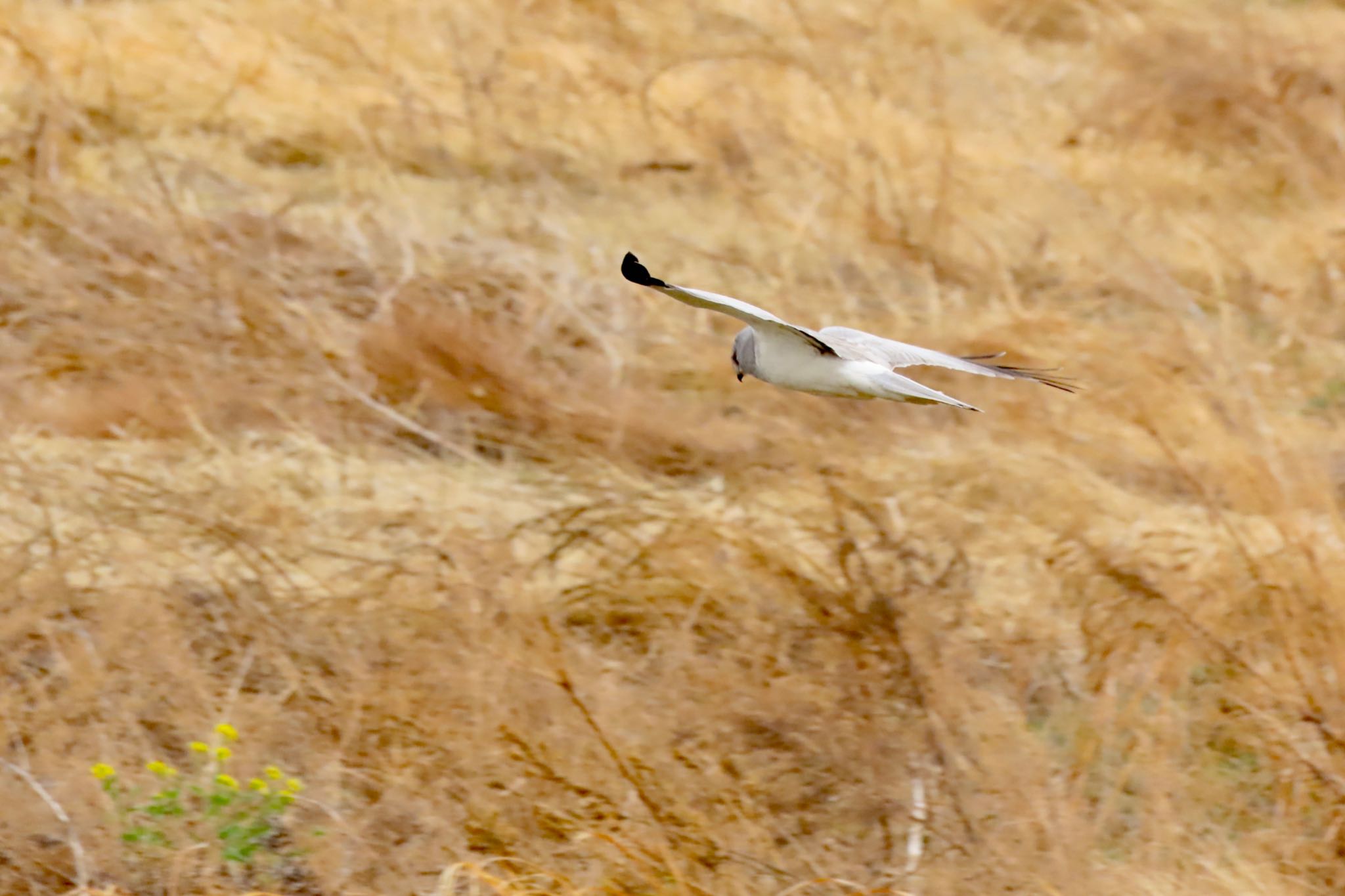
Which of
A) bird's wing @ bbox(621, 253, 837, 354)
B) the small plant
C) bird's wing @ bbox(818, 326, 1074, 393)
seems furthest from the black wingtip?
the small plant

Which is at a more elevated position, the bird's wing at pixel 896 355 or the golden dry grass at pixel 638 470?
the bird's wing at pixel 896 355

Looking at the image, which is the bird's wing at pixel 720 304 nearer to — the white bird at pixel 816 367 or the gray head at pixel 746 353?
the white bird at pixel 816 367

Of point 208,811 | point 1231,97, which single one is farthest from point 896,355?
point 1231,97

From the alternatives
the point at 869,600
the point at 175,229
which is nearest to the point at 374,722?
the point at 869,600

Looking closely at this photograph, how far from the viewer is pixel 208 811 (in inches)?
151

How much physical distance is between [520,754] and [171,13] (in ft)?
17.9

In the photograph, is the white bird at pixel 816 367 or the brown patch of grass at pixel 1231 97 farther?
the brown patch of grass at pixel 1231 97

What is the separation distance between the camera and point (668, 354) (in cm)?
616

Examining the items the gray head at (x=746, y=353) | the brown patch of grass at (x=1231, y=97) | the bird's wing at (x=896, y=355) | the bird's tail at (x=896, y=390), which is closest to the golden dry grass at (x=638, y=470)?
the brown patch of grass at (x=1231, y=97)

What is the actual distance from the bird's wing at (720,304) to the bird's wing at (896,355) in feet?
0.87

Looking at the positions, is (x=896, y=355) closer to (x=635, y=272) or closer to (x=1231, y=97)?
(x=635, y=272)

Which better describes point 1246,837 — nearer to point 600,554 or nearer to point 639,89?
point 600,554

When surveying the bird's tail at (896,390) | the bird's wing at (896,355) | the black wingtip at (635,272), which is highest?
the black wingtip at (635,272)

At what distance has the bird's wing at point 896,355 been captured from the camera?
2.90 m
